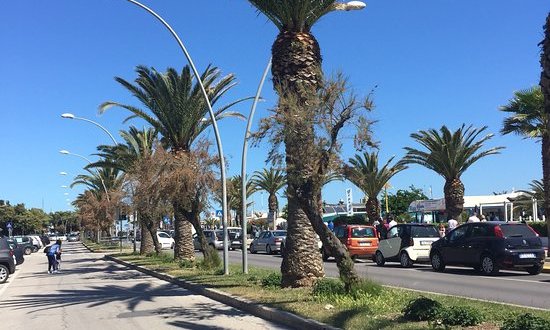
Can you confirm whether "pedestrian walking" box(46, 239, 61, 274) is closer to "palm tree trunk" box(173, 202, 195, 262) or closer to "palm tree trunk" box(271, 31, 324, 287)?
"palm tree trunk" box(173, 202, 195, 262)

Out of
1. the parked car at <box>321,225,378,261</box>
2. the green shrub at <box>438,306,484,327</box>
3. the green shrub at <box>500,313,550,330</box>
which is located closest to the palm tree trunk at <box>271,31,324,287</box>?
the green shrub at <box>438,306,484,327</box>

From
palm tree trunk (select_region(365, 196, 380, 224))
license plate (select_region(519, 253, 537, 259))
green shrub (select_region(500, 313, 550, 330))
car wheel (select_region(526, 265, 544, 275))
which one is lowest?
car wheel (select_region(526, 265, 544, 275))

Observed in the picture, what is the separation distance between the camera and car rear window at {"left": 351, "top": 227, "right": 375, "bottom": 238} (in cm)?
2489

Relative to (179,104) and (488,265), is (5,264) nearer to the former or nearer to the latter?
(179,104)

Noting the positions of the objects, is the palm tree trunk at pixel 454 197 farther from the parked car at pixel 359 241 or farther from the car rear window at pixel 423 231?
the car rear window at pixel 423 231

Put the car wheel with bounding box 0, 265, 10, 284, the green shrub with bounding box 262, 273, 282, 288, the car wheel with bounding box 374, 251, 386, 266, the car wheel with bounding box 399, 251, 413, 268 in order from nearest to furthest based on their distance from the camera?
the green shrub with bounding box 262, 273, 282, 288
the car wheel with bounding box 399, 251, 413, 268
the car wheel with bounding box 0, 265, 10, 284
the car wheel with bounding box 374, 251, 386, 266

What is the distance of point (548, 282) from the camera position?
14898mm

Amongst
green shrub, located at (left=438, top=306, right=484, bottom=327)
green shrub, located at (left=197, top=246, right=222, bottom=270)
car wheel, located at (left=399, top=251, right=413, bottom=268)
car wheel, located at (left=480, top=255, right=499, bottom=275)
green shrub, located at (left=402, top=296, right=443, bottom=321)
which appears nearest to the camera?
green shrub, located at (left=438, top=306, right=484, bottom=327)

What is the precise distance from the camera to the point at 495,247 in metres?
16.6

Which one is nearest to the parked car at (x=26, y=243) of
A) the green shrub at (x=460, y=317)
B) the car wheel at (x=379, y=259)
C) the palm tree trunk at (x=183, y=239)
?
the palm tree trunk at (x=183, y=239)

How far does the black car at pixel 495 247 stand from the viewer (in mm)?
16422

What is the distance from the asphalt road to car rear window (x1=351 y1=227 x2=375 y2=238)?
4801 millimetres

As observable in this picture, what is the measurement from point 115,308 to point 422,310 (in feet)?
24.6

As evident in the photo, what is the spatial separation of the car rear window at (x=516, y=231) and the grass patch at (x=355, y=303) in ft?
21.6
